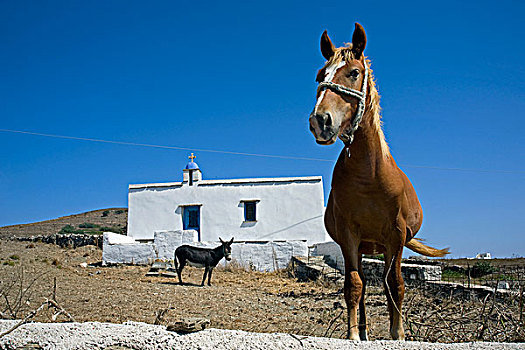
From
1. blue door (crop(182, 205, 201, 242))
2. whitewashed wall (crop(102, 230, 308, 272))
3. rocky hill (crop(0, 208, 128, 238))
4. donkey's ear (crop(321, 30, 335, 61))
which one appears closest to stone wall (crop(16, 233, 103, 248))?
whitewashed wall (crop(102, 230, 308, 272))

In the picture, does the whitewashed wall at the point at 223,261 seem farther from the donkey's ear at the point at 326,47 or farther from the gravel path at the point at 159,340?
the gravel path at the point at 159,340

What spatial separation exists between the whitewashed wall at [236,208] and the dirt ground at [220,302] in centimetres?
406

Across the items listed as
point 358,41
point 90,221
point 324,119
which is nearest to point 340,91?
point 324,119

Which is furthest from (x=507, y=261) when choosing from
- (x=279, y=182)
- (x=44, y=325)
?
(x=44, y=325)

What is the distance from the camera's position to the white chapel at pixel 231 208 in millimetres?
20047

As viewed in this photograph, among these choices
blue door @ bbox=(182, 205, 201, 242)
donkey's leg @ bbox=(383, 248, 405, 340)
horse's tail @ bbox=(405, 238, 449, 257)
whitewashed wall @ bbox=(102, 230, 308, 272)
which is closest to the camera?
donkey's leg @ bbox=(383, 248, 405, 340)

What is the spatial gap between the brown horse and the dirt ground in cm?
35

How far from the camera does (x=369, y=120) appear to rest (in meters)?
2.93

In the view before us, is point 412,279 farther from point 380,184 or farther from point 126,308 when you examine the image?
point 380,184

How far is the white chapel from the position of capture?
20.0 metres

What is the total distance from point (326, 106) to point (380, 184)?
0.72 m

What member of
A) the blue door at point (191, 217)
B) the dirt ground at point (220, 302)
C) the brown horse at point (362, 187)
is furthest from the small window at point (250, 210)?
the brown horse at point (362, 187)

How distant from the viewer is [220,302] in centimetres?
874

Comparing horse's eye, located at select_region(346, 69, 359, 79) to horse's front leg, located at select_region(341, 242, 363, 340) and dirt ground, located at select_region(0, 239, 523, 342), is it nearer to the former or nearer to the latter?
horse's front leg, located at select_region(341, 242, 363, 340)
